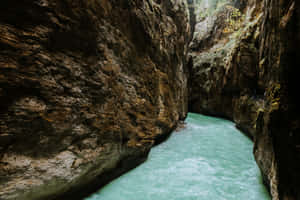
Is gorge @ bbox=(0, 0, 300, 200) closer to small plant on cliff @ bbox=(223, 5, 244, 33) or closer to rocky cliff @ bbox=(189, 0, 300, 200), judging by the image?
rocky cliff @ bbox=(189, 0, 300, 200)

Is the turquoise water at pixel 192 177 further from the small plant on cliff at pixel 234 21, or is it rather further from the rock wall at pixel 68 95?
the small plant on cliff at pixel 234 21

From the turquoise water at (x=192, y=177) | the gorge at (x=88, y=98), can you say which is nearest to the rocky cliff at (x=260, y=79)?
the gorge at (x=88, y=98)

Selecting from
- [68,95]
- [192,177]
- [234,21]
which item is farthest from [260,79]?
[68,95]

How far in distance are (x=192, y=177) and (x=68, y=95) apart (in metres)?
3.72

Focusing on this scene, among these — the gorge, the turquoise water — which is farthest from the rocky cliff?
the turquoise water

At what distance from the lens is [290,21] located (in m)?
2.00

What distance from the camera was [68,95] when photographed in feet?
8.10

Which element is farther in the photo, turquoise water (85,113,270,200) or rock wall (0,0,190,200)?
turquoise water (85,113,270,200)

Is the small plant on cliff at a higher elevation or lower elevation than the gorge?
higher

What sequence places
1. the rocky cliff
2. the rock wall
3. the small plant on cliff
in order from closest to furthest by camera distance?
1. the rock wall
2. the rocky cliff
3. the small plant on cliff

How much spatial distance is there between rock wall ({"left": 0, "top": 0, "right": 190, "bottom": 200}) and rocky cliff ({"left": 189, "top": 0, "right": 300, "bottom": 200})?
314 centimetres

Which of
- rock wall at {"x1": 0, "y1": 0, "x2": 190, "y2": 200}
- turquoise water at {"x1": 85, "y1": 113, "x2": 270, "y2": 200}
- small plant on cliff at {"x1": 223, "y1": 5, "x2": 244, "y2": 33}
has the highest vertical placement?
small plant on cliff at {"x1": 223, "y1": 5, "x2": 244, "y2": 33}

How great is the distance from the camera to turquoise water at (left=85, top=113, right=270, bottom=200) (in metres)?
3.11

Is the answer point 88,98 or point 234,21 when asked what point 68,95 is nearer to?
point 88,98
